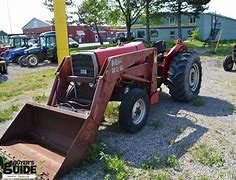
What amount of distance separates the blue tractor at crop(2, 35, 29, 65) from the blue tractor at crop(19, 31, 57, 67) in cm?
133

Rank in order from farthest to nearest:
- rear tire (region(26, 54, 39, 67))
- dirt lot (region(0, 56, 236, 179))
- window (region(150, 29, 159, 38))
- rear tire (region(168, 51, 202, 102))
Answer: window (region(150, 29, 159, 38))
rear tire (region(26, 54, 39, 67))
rear tire (region(168, 51, 202, 102))
dirt lot (region(0, 56, 236, 179))

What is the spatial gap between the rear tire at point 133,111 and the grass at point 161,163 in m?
0.90

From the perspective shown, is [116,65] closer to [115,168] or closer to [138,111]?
[138,111]

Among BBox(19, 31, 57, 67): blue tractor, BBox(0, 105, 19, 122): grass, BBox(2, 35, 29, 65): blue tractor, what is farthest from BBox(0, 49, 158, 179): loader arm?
BBox(2, 35, 29, 65): blue tractor

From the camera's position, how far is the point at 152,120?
5383 millimetres

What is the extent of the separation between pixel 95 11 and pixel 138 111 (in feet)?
101

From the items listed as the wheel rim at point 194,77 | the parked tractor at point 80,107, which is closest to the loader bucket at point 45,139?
the parked tractor at point 80,107

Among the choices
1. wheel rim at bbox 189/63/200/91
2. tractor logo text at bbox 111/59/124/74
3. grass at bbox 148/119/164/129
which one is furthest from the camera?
wheel rim at bbox 189/63/200/91

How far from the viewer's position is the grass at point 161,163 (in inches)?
145

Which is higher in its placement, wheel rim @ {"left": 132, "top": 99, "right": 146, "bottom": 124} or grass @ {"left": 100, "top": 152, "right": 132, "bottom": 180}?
wheel rim @ {"left": 132, "top": 99, "right": 146, "bottom": 124}

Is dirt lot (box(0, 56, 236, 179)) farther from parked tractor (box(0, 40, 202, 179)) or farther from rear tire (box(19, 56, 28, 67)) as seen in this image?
rear tire (box(19, 56, 28, 67))

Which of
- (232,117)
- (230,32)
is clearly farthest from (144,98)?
(230,32)

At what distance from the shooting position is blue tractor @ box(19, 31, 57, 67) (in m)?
18.5

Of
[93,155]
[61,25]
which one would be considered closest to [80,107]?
[93,155]
